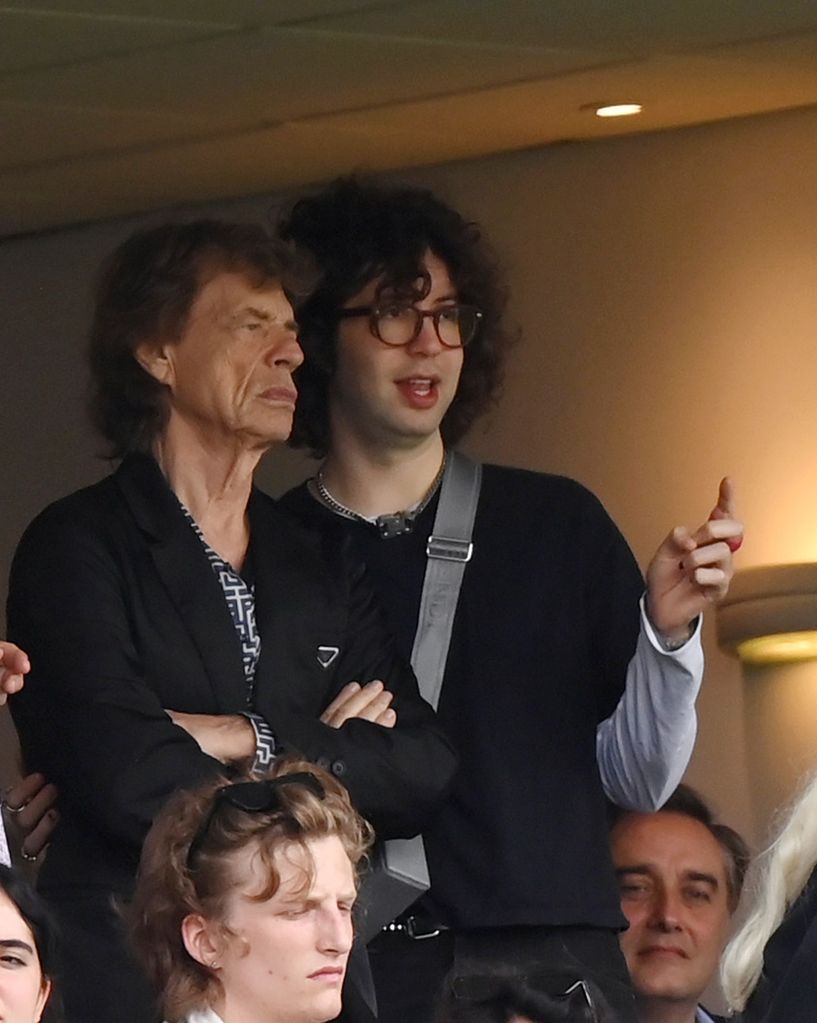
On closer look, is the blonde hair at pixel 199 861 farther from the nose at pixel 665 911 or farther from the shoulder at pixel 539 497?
the nose at pixel 665 911

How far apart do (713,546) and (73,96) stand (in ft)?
6.38

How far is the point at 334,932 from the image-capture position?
3240 mm

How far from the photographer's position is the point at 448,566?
4188 mm

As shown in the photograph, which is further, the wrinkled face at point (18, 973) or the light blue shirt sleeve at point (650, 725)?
the light blue shirt sleeve at point (650, 725)

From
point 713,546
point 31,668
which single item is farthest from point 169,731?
point 713,546

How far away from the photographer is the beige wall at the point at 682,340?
589cm

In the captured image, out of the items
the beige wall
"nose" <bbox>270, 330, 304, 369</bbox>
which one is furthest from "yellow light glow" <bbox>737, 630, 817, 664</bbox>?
"nose" <bbox>270, 330, 304, 369</bbox>

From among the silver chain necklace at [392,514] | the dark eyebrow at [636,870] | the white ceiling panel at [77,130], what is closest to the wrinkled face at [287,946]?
the silver chain necklace at [392,514]

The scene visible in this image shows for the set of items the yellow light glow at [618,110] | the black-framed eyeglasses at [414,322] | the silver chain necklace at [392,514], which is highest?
the yellow light glow at [618,110]

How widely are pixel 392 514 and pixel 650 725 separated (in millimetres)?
543

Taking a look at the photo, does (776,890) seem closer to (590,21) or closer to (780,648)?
(590,21)

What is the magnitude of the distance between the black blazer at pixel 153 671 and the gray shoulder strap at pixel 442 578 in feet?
0.31

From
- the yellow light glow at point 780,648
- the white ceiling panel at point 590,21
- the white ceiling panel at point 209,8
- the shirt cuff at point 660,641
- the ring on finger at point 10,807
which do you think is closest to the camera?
the ring on finger at point 10,807

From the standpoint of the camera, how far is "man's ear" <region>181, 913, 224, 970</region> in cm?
325
